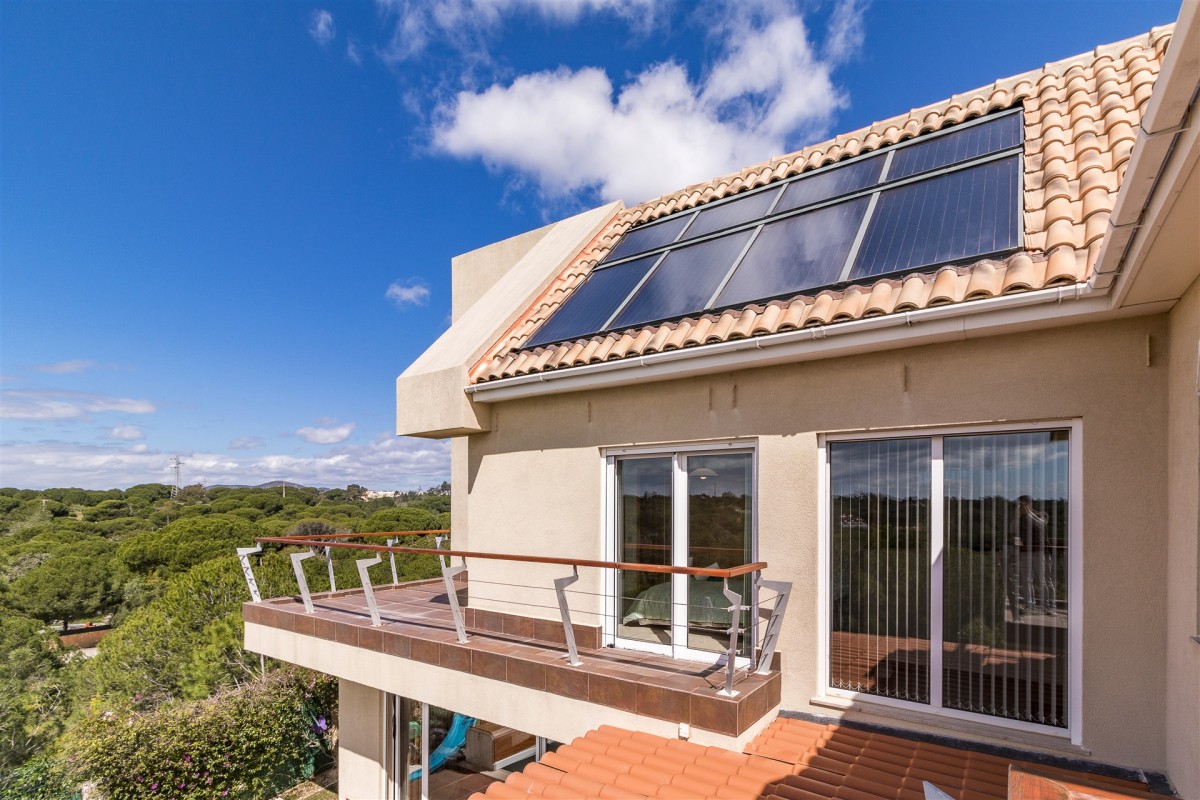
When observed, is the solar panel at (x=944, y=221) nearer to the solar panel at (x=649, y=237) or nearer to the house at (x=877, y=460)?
the house at (x=877, y=460)

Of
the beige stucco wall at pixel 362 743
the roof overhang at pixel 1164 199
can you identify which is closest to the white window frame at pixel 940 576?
the roof overhang at pixel 1164 199

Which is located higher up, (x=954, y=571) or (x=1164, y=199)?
(x=1164, y=199)

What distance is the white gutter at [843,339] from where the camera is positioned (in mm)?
4844

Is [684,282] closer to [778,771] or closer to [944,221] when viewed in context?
[944,221]

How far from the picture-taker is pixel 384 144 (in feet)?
84.4

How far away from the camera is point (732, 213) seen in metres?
9.54

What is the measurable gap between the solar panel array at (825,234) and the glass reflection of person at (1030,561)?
236 cm

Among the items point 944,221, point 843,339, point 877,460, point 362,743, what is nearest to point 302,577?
point 362,743

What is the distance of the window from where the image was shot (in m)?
6.93

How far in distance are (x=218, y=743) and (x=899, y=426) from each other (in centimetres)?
1813

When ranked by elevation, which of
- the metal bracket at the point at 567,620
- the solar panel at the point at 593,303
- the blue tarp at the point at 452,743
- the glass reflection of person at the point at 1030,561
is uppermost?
the solar panel at the point at 593,303

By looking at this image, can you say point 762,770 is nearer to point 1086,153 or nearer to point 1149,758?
point 1149,758

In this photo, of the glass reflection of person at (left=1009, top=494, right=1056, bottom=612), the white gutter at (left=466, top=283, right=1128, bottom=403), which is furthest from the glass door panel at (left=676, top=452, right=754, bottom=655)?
the glass reflection of person at (left=1009, top=494, right=1056, bottom=612)

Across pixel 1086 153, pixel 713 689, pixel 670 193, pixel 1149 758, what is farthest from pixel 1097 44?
pixel 713 689
